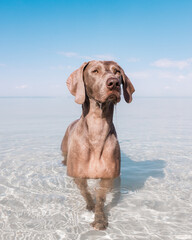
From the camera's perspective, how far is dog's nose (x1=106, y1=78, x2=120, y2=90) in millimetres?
3492

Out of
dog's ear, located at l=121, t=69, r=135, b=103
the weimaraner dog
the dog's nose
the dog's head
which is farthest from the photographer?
dog's ear, located at l=121, t=69, r=135, b=103

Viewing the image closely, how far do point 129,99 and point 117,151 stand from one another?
98 cm

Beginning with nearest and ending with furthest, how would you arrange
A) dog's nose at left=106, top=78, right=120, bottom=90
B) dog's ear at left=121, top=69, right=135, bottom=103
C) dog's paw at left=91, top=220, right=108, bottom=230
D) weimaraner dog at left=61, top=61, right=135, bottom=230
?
dog's paw at left=91, top=220, right=108, bottom=230 → dog's nose at left=106, top=78, right=120, bottom=90 → weimaraner dog at left=61, top=61, right=135, bottom=230 → dog's ear at left=121, top=69, right=135, bottom=103

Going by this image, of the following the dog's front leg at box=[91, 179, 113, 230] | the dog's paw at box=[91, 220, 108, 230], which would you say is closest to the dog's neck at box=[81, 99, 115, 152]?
the dog's front leg at box=[91, 179, 113, 230]

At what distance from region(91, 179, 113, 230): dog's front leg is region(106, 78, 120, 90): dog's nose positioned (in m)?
1.55

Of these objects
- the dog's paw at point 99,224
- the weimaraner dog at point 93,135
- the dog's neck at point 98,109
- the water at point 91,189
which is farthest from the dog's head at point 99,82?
the dog's paw at point 99,224

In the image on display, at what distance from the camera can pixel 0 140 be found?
28.2 ft

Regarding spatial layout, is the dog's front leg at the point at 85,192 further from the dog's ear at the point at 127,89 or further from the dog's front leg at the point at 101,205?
the dog's ear at the point at 127,89

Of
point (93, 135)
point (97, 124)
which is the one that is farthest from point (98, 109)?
point (93, 135)

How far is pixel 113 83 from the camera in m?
3.50

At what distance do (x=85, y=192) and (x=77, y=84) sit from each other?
1.79 meters

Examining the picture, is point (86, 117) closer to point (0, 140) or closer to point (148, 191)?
point (148, 191)

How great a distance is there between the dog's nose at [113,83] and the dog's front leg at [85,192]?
1618 millimetres

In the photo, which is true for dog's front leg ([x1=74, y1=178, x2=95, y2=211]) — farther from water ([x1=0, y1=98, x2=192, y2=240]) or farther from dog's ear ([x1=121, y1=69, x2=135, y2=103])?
dog's ear ([x1=121, y1=69, x2=135, y2=103])
